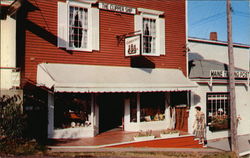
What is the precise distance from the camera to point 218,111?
15516mm

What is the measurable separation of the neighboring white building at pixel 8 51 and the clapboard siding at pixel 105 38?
64 cm

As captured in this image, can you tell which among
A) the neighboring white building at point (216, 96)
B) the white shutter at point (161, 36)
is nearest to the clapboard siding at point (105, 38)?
the white shutter at point (161, 36)

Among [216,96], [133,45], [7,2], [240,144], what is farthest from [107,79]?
[240,144]

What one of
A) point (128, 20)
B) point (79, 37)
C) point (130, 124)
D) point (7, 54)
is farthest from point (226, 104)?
point (7, 54)

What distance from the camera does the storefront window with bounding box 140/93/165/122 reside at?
46.6 feet

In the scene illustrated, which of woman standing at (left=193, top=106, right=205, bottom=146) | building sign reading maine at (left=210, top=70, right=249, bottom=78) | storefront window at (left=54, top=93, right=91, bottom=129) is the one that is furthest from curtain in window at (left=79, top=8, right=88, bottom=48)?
building sign reading maine at (left=210, top=70, right=249, bottom=78)

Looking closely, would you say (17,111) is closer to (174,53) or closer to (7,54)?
(7,54)

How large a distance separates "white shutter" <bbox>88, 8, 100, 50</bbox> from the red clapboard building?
0.15ft

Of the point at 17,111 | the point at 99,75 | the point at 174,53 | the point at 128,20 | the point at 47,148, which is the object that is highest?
the point at 128,20

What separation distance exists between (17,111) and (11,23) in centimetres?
343

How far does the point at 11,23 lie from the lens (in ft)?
35.0

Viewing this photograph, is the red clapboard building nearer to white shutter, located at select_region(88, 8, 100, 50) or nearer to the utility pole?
white shutter, located at select_region(88, 8, 100, 50)

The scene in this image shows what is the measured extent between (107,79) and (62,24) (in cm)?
300

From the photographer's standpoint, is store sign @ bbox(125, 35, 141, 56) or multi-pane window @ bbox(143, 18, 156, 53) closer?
store sign @ bbox(125, 35, 141, 56)
